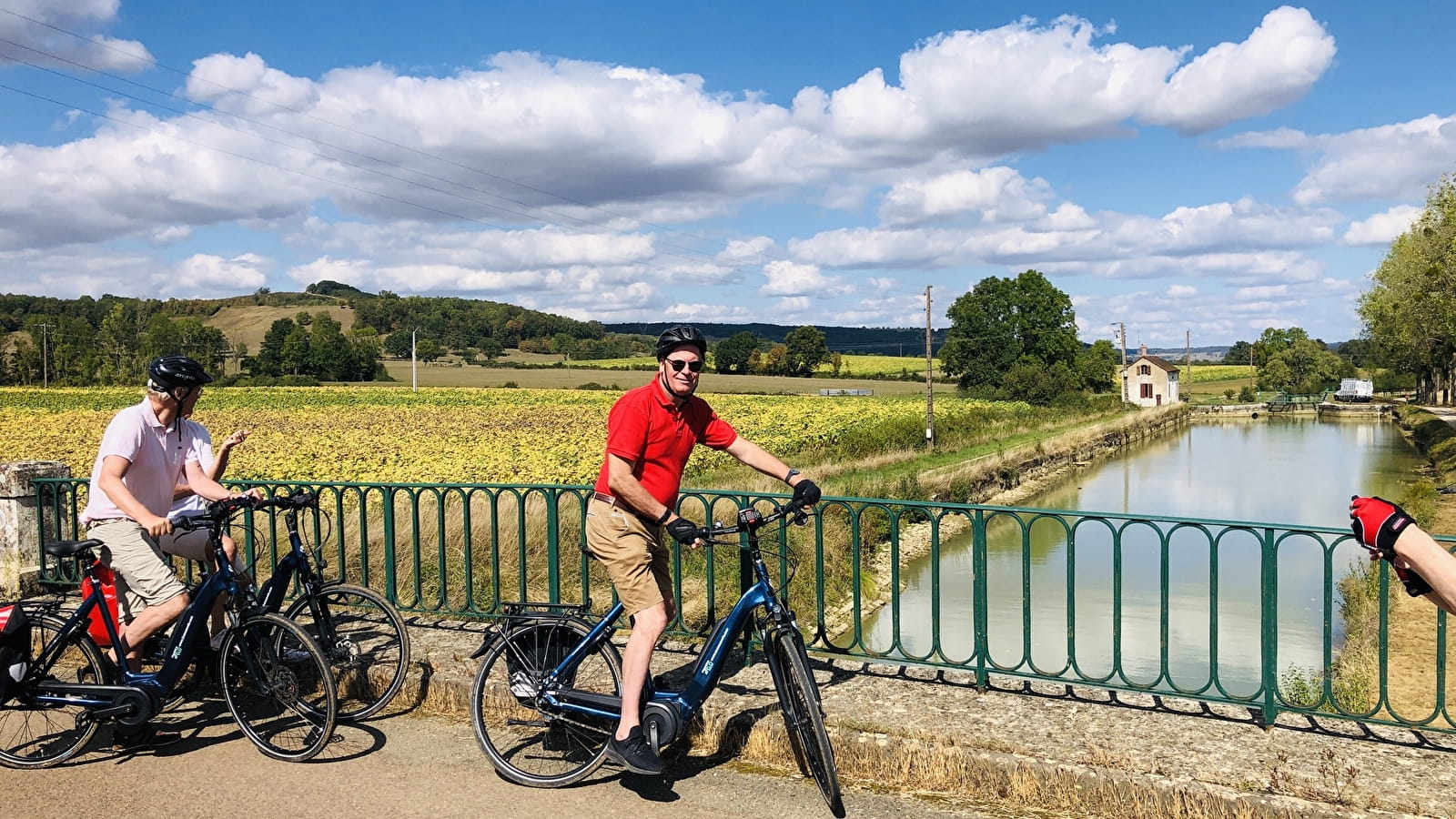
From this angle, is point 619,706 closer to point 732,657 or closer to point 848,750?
point 848,750

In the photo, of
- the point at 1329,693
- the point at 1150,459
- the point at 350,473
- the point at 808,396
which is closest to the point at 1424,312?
the point at 1150,459

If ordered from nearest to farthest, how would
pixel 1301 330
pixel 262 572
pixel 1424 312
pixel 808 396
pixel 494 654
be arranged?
1. pixel 494 654
2. pixel 262 572
3. pixel 1424 312
4. pixel 808 396
5. pixel 1301 330

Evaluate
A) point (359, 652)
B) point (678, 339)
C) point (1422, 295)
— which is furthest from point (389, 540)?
point (1422, 295)

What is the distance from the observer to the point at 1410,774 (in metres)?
4.25

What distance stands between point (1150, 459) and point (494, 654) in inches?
1799

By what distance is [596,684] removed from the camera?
4.62m

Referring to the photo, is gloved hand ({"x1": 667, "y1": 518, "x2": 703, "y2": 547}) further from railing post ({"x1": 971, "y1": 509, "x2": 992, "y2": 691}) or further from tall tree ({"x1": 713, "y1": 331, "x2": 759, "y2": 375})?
tall tree ({"x1": 713, "y1": 331, "x2": 759, "y2": 375})

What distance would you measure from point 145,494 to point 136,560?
0.31 meters

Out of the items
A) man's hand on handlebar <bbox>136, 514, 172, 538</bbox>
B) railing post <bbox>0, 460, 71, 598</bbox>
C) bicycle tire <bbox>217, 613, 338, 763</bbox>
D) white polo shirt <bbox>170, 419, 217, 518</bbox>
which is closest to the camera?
man's hand on handlebar <bbox>136, 514, 172, 538</bbox>

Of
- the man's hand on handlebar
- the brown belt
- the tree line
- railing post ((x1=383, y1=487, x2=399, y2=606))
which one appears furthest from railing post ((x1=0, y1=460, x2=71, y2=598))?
the tree line

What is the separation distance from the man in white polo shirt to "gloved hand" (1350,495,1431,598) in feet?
15.3

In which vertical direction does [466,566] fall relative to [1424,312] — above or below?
below

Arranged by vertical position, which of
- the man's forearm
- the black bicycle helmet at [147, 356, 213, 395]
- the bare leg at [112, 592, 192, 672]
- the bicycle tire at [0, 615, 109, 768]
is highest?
the black bicycle helmet at [147, 356, 213, 395]

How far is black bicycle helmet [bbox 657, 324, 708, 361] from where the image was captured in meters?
4.36
